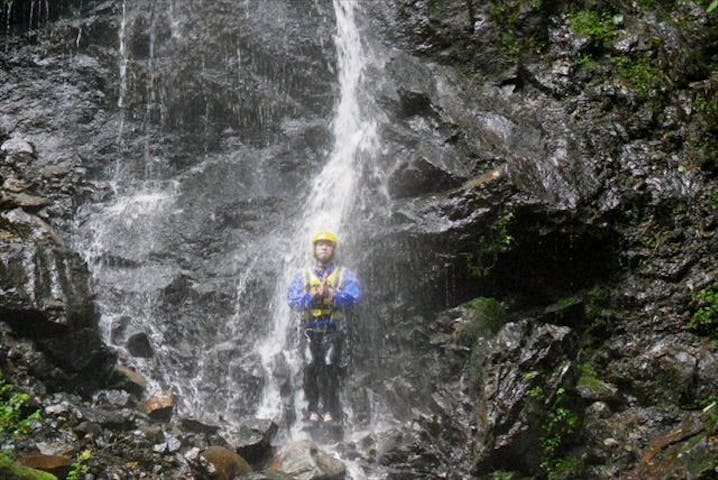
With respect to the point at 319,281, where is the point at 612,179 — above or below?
above

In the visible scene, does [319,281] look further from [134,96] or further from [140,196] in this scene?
[134,96]

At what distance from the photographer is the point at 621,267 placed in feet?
25.7

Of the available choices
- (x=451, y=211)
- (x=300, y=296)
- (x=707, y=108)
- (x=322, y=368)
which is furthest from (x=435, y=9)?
(x=322, y=368)

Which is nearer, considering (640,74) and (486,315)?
(486,315)

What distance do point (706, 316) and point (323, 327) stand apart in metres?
4.18

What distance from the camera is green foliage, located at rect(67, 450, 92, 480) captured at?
5.32 meters

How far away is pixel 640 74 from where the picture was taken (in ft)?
29.8

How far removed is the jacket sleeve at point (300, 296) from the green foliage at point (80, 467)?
2.86 metres

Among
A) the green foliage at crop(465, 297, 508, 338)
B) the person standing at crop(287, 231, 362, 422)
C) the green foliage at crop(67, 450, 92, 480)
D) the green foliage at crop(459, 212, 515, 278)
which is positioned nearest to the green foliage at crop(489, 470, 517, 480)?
the green foliage at crop(465, 297, 508, 338)

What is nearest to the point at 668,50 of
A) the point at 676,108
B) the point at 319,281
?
the point at 676,108

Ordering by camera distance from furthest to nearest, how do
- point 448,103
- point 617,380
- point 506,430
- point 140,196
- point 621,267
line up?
point 140,196 < point 448,103 < point 621,267 < point 617,380 < point 506,430

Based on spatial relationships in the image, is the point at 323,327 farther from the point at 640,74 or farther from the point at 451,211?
the point at 640,74

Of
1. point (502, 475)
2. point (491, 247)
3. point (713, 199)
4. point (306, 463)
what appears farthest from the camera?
point (491, 247)

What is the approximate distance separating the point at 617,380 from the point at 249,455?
3.97 meters
